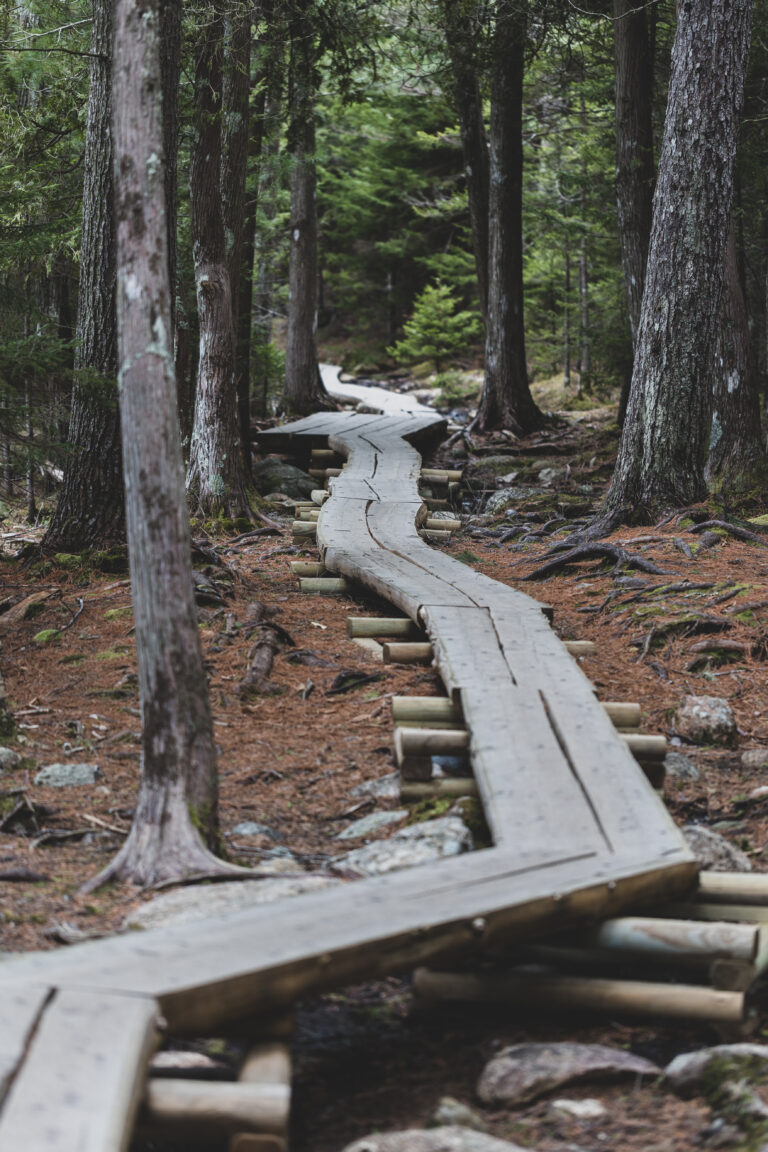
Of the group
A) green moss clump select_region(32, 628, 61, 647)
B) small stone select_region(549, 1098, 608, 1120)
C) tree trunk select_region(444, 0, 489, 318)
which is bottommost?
small stone select_region(549, 1098, 608, 1120)

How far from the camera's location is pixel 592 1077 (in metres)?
3.03

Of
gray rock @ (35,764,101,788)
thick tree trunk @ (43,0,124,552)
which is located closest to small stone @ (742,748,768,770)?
Result: gray rock @ (35,764,101,788)

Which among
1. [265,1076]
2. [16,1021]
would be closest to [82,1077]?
[16,1021]

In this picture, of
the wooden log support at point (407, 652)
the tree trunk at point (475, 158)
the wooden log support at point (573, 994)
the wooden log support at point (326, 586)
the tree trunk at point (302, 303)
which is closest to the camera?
the wooden log support at point (573, 994)

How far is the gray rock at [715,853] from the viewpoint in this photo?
14.0 ft

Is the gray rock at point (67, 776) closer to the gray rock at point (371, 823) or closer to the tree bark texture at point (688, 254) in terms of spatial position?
the gray rock at point (371, 823)

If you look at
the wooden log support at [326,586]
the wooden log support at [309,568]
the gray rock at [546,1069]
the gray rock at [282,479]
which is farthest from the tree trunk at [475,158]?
the gray rock at [546,1069]

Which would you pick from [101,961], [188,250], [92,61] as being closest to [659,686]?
[101,961]

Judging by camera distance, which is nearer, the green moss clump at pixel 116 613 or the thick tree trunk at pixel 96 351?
the green moss clump at pixel 116 613

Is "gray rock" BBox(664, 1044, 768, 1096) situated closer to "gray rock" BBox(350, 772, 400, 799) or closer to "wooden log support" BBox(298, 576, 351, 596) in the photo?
"gray rock" BBox(350, 772, 400, 799)

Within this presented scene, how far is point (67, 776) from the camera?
5.13 metres

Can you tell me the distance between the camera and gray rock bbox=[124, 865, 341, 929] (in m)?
3.61

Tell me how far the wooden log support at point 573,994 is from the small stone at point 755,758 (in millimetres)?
2273

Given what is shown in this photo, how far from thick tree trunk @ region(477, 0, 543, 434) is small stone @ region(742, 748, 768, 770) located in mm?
13447
